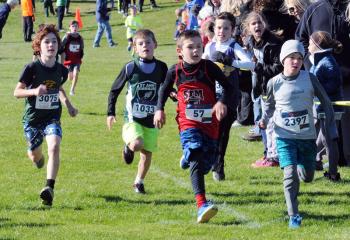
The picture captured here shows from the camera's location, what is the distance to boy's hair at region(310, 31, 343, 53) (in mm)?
10203

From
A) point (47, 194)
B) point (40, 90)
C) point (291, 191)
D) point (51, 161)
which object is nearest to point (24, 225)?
point (47, 194)

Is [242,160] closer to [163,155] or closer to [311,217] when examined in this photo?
[163,155]

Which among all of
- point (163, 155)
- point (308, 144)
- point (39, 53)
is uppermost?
point (39, 53)

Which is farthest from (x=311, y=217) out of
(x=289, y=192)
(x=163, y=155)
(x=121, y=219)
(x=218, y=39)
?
(x=163, y=155)

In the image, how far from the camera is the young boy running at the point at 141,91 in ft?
31.6

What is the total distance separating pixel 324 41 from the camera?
10.2m

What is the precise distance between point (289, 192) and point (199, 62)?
166 cm

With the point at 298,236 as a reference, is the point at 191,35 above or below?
above

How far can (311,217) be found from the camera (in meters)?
8.59

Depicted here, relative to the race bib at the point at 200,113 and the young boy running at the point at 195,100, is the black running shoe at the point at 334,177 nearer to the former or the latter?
the young boy running at the point at 195,100

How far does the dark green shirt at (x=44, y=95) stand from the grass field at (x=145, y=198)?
931mm

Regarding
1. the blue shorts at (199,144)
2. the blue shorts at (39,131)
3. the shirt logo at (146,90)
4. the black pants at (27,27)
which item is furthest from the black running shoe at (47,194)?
the black pants at (27,27)

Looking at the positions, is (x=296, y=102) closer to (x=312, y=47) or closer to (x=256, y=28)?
(x=312, y=47)

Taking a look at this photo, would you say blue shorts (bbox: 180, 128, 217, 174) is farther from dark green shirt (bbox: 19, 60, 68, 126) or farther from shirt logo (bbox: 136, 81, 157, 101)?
dark green shirt (bbox: 19, 60, 68, 126)
